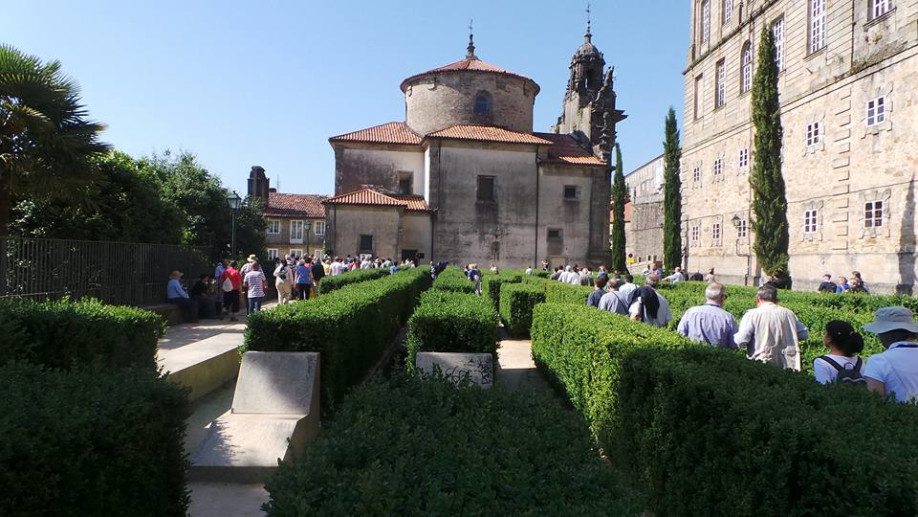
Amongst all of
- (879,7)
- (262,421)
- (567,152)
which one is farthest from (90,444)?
(567,152)

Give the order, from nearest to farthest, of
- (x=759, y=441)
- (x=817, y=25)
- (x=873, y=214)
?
(x=759, y=441) → (x=873, y=214) → (x=817, y=25)

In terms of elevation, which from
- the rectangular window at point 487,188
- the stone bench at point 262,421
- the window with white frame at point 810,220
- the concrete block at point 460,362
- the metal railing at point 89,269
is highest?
the rectangular window at point 487,188

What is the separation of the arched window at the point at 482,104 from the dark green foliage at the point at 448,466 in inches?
1455

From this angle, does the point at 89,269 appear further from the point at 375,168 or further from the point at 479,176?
the point at 479,176

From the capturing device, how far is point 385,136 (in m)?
38.7

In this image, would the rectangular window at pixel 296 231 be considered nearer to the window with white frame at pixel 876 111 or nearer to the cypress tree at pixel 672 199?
the cypress tree at pixel 672 199

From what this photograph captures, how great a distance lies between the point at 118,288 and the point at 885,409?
49.1 feet

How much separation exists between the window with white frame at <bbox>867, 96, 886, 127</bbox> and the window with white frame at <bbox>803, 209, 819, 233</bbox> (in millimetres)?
4356

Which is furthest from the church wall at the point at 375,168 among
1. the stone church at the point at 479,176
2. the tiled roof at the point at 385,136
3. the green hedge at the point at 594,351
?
the green hedge at the point at 594,351

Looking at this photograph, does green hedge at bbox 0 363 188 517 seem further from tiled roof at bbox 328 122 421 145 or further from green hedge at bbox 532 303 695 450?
tiled roof at bbox 328 122 421 145

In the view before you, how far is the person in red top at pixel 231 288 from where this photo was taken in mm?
16312

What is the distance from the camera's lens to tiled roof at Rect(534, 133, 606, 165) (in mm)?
37844

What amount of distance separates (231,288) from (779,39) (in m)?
27.0

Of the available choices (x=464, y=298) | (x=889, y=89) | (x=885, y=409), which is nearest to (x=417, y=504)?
(x=885, y=409)
